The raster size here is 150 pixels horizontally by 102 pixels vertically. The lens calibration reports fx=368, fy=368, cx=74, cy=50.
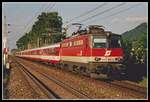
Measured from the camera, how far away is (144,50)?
29.6m

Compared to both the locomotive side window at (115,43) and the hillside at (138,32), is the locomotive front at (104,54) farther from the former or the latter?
the hillside at (138,32)

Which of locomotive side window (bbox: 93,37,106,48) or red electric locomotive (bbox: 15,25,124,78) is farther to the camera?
locomotive side window (bbox: 93,37,106,48)

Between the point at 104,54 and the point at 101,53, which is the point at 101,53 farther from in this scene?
the point at 104,54

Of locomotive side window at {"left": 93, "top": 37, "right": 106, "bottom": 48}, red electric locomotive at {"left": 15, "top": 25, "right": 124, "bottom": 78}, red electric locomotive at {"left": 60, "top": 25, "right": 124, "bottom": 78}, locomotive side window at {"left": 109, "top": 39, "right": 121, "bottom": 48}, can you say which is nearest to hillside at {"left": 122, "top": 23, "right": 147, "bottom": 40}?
locomotive side window at {"left": 109, "top": 39, "right": 121, "bottom": 48}

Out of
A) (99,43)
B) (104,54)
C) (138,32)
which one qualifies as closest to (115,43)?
(99,43)

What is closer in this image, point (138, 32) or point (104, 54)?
point (104, 54)

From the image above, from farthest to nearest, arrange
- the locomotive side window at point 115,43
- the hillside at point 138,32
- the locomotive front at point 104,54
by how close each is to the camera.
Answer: the hillside at point 138,32 < the locomotive side window at point 115,43 < the locomotive front at point 104,54

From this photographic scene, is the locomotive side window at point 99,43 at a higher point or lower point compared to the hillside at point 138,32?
lower

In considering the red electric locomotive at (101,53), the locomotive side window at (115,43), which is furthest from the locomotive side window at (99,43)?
the locomotive side window at (115,43)

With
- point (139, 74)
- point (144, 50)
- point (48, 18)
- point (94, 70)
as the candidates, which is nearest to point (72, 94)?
point (94, 70)

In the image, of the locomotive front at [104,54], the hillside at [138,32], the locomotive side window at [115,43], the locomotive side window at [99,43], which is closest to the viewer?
the locomotive front at [104,54]

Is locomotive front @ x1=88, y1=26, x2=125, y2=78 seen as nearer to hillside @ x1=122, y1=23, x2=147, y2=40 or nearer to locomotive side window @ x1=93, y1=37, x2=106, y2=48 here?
locomotive side window @ x1=93, y1=37, x2=106, y2=48

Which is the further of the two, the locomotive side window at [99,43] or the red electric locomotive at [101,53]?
the locomotive side window at [99,43]

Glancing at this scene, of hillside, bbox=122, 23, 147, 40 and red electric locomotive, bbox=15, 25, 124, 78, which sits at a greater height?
hillside, bbox=122, 23, 147, 40
